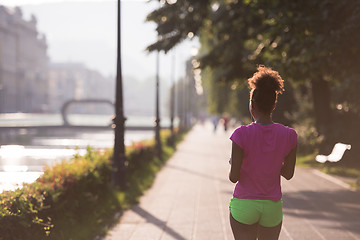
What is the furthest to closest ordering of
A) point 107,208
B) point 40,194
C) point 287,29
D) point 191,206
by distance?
point 287,29
point 191,206
point 107,208
point 40,194

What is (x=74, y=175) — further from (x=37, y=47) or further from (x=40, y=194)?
(x=37, y=47)

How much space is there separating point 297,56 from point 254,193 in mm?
8909

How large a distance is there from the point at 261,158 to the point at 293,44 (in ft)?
29.0

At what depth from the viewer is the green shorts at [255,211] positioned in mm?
3311

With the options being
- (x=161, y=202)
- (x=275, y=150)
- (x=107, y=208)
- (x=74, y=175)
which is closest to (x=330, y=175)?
(x=161, y=202)

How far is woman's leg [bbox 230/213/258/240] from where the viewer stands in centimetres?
334

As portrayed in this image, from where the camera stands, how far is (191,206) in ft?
34.7

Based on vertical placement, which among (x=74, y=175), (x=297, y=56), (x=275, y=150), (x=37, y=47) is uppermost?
(x=37, y=47)

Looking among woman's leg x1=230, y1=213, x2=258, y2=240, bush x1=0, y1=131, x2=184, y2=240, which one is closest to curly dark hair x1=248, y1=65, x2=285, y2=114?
woman's leg x1=230, y1=213, x2=258, y2=240

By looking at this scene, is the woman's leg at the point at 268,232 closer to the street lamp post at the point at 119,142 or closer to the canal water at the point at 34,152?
the canal water at the point at 34,152

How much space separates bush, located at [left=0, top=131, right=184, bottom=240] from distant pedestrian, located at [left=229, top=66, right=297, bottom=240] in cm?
318

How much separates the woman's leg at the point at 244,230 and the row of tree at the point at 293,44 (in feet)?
20.7

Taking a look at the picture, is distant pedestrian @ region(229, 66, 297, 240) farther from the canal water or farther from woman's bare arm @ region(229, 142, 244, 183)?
the canal water

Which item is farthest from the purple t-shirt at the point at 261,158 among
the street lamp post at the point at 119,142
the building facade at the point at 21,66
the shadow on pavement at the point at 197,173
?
the building facade at the point at 21,66
